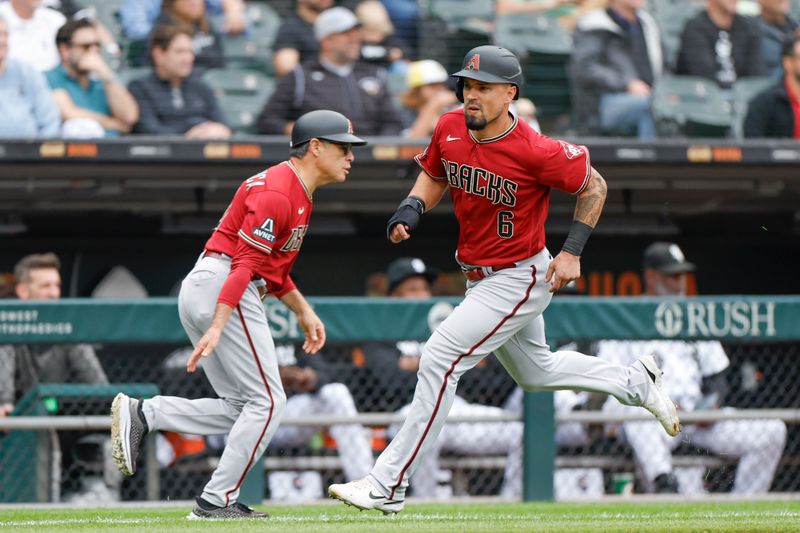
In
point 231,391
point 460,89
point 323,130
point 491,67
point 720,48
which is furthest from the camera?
point 720,48

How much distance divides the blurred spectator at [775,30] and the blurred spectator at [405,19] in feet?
9.15

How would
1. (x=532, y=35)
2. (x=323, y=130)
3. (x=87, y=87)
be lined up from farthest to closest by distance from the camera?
(x=532, y=35)
(x=87, y=87)
(x=323, y=130)

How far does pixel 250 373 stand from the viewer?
16.1ft

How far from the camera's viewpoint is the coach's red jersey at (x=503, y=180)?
4715mm

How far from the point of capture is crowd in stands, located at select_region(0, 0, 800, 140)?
342 inches

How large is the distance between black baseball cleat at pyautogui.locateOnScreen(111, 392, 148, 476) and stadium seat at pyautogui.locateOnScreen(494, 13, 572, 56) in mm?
5602

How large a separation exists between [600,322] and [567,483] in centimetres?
91

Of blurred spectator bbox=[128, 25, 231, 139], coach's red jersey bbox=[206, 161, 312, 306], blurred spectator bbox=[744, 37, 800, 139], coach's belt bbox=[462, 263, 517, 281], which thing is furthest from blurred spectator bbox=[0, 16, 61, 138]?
blurred spectator bbox=[744, 37, 800, 139]

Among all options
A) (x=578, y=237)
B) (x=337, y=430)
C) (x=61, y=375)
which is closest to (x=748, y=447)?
(x=337, y=430)

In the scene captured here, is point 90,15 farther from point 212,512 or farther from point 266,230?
point 212,512

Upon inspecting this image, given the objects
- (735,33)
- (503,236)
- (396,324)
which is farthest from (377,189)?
(503,236)

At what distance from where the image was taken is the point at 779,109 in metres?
9.41

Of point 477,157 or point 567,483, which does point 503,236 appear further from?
point 567,483

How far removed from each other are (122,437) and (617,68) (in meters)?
5.87
